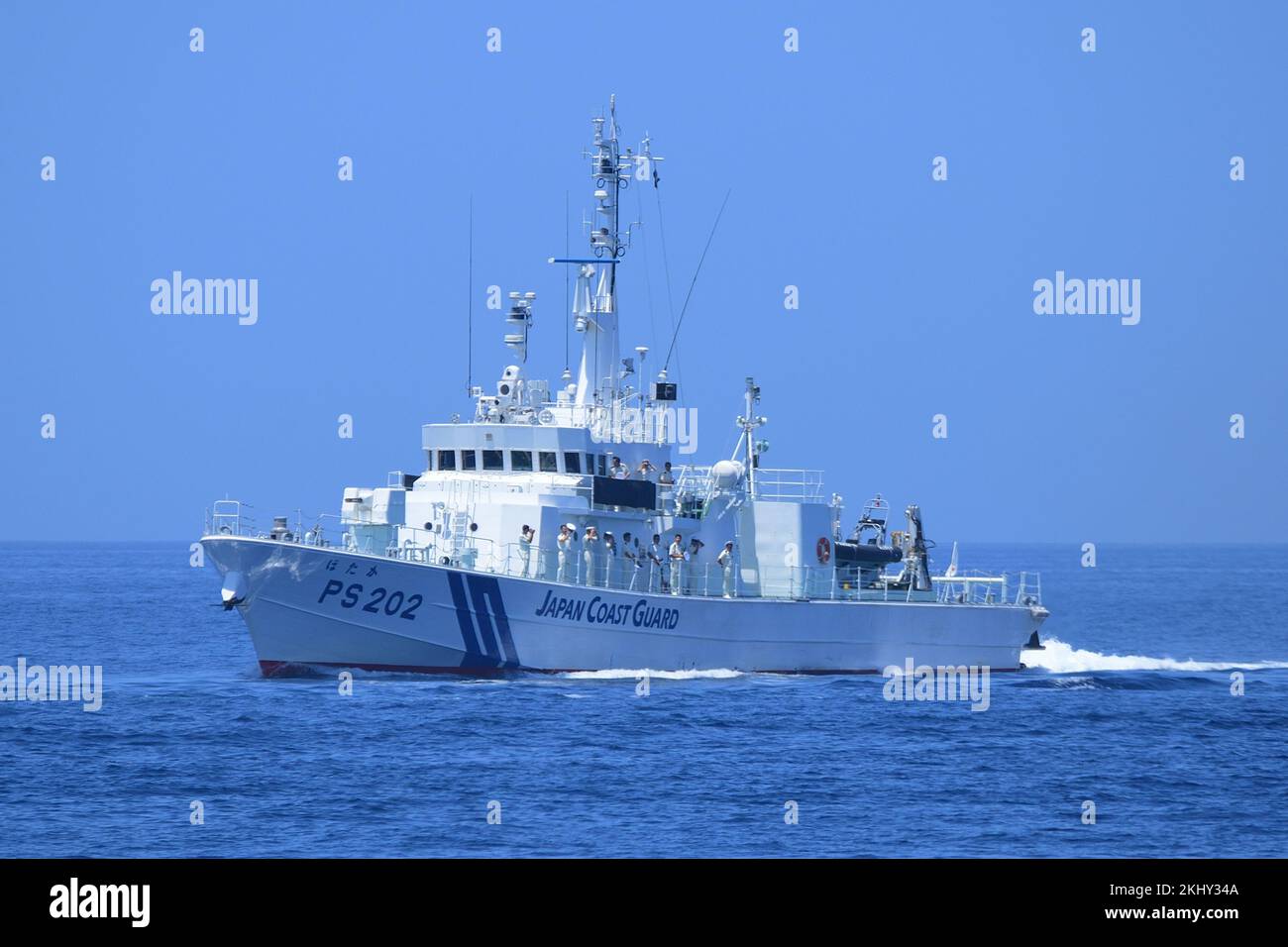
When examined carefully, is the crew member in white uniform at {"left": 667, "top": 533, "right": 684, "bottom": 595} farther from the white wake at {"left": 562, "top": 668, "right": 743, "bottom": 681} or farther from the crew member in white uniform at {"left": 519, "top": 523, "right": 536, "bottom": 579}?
the crew member in white uniform at {"left": 519, "top": 523, "right": 536, "bottom": 579}

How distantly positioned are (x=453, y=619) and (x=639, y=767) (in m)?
7.56

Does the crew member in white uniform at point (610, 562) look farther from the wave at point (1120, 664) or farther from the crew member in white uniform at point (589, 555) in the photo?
the wave at point (1120, 664)

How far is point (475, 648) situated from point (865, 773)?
945cm

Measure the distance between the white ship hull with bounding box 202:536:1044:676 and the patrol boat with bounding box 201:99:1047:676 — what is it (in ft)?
0.13

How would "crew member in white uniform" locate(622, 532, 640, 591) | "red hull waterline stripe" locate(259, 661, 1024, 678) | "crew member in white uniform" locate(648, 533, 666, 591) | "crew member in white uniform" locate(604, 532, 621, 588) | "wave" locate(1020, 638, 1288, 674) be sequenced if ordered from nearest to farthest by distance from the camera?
"red hull waterline stripe" locate(259, 661, 1024, 678) → "crew member in white uniform" locate(604, 532, 621, 588) → "crew member in white uniform" locate(622, 532, 640, 591) → "crew member in white uniform" locate(648, 533, 666, 591) → "wave" locate(1020, 638, 1288, 674)

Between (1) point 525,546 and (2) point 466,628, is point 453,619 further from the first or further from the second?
(1) point 525,546

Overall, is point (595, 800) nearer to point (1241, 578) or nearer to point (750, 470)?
point (750, 470)

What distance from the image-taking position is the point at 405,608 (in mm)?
33656

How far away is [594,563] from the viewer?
3638 centimetres

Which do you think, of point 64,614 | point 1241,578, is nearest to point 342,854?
point 64,614

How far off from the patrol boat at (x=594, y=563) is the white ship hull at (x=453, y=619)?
4 cm

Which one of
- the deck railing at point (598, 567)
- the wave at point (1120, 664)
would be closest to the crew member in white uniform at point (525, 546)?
the deck railing at point (598, 567)

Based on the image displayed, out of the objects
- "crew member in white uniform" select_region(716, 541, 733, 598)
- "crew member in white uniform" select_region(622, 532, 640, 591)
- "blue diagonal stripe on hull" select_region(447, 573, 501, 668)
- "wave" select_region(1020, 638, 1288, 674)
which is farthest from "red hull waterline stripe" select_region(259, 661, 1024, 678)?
"wave" select_region(1020, 638, 1288, 674)

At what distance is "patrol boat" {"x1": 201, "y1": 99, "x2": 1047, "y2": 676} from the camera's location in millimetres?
33719
